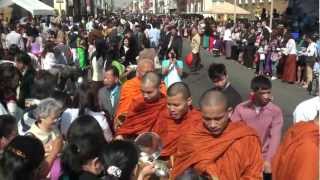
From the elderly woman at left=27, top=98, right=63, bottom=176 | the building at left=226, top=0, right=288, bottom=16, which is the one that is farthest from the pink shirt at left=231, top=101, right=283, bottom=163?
the building at left=226, top=0, right=288, bottom=16

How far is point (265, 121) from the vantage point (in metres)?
5.55

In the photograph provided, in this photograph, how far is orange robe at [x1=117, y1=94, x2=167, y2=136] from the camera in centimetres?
545

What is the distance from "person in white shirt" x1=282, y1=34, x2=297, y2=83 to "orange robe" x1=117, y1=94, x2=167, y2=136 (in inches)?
501

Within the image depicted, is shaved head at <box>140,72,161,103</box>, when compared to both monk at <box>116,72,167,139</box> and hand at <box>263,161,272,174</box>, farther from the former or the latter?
hand at <box>263,161,272,174</box>

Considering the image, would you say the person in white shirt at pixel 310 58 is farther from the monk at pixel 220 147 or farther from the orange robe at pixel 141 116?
the monk at pixel 220 147

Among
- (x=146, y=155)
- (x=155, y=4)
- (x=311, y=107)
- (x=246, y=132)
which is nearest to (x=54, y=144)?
(x=146, y=155)

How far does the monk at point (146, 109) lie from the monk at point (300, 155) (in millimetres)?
1731

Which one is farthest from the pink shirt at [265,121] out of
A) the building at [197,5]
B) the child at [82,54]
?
the building at [197,5]

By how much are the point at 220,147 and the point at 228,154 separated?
72 mm

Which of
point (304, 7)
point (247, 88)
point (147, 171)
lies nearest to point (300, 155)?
point (147, 171)

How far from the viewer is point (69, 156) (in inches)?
145

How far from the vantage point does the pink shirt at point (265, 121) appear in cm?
555

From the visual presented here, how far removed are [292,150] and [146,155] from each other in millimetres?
A: 1147

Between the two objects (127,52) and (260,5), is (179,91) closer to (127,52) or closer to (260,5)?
(127,52)
